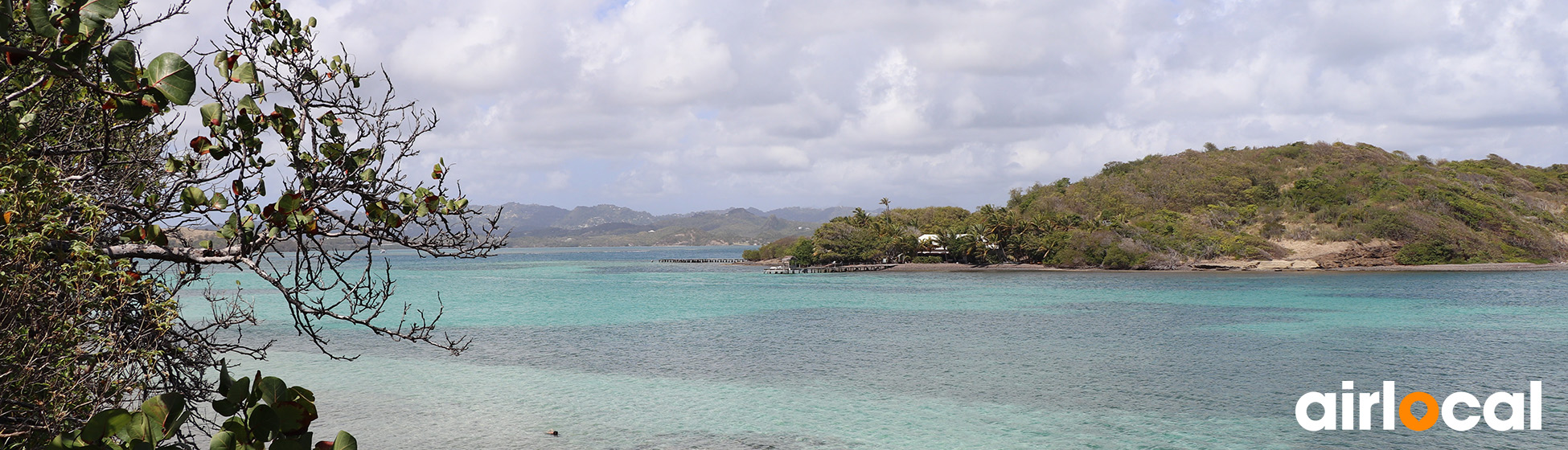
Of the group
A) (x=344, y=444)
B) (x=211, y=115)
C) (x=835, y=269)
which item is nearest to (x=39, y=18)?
(x=211, y=115)

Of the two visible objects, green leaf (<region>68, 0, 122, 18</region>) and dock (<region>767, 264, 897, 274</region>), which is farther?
dock (<region>767, 264, 897, 274</region>)

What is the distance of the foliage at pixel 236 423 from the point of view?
3117 mm

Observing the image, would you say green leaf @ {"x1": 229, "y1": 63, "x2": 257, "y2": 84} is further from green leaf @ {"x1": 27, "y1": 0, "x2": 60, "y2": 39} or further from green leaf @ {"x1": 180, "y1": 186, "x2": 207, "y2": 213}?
green leaf @ {"x1": 27, "y1": 0, "x2": 60, "y2": 39}

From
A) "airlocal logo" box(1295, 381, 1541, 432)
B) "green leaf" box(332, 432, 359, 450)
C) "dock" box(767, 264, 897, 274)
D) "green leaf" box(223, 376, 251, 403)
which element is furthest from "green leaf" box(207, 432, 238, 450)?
"dock" box(767, 264, 897, 274)

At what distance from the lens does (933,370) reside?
20812 mm

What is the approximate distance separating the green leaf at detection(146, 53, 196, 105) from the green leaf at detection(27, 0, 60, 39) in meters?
0.26

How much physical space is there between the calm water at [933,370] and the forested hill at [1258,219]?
29.1 m

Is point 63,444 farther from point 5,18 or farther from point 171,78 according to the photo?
point 5,18

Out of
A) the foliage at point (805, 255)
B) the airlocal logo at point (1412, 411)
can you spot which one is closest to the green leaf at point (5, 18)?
the airlocal logo at point (1412, 411)

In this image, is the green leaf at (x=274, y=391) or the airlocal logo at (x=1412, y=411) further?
the airlocal logo at (x=1412, y=411)

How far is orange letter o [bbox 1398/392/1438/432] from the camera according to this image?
1458 cm

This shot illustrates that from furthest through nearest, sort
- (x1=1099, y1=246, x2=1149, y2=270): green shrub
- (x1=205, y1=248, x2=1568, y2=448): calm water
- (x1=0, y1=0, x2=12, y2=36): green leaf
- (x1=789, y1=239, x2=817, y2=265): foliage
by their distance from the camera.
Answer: (x1=789, y1=239, x2=817, y2=265): foliage → (x1=1099, y1=246, x2=1149, y2=270): green shrub → (x1=205, y1=248, x2=1568, y2=448): calm water → (x1=0, y1=0, x2=12, y2=36): green leaf

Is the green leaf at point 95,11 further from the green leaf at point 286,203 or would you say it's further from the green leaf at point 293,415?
the green leaf at point 293,415

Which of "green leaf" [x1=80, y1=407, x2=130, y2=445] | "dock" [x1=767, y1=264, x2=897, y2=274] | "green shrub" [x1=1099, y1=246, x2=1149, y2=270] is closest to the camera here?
"green leaf" [x1=80, y1=407, x2=130, y2=445]
